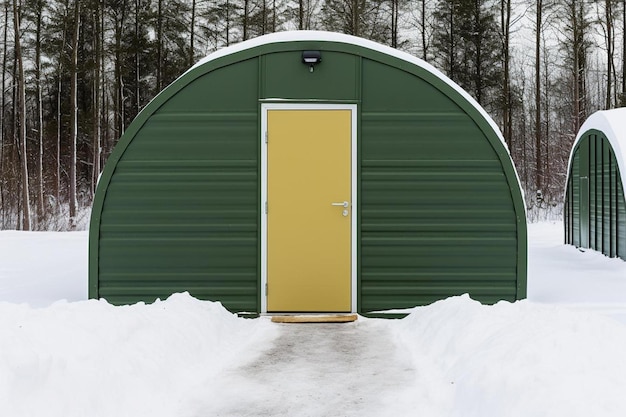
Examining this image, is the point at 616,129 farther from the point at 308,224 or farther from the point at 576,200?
the point at 308,224

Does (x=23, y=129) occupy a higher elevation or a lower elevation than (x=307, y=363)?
higher

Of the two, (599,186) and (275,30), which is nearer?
(599,186)

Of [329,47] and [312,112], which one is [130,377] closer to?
[312,112]

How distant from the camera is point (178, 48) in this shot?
22.7 metres

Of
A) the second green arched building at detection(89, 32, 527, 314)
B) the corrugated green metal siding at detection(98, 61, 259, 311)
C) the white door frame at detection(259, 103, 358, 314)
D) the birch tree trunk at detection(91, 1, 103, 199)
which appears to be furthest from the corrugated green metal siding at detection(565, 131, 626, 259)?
the birch tree trunk at detection(91, 1, 103, 199)

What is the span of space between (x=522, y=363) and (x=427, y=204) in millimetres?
2913

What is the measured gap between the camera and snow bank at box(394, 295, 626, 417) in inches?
111

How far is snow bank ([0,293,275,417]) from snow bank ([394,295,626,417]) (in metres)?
1.60

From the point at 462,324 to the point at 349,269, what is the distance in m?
1.62

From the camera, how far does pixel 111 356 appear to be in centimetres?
374

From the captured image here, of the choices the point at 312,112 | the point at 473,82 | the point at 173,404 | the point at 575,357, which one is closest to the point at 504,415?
the point at 575,357

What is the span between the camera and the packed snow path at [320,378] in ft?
11.4

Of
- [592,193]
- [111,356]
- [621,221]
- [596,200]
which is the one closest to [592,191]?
[592,193]

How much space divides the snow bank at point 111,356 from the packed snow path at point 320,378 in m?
0.23
